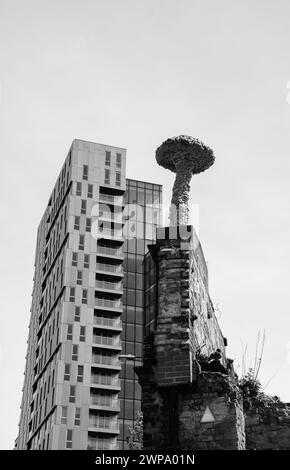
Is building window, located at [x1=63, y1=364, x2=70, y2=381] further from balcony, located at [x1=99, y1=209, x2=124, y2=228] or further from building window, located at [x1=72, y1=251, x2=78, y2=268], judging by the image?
balcony, located at [x1=99, y1=209, x2=124, y2=228]

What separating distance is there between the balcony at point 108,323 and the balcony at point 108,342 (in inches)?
37.2

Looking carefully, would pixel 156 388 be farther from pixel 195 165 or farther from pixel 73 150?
pixel 73 150

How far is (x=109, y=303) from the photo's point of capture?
68.8 m

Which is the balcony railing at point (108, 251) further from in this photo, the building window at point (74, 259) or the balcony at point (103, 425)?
the balcony at point (103, 425)

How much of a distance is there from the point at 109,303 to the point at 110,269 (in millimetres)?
3670

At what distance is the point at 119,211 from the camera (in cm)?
7456

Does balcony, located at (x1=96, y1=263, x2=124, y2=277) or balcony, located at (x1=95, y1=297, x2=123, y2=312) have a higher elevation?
balcony, located at (x1=96, y1=263, x2=124, y2=277)

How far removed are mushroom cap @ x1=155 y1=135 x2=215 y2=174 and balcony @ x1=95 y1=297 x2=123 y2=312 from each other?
5061cm

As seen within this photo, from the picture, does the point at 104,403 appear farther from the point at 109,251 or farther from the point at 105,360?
the point at 109,251

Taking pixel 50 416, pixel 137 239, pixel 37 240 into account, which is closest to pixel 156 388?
pixel 50 416

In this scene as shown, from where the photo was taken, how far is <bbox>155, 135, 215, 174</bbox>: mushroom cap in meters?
18.0

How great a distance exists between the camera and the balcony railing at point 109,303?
68.4 meters

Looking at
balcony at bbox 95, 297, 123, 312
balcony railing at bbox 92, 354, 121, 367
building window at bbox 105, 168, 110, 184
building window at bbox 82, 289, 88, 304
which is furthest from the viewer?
building window at bbox 105, 168, 110, 184

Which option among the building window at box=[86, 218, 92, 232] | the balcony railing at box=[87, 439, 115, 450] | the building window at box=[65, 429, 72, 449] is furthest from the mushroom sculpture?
the building window at box=[86, 218, 92, 232]
